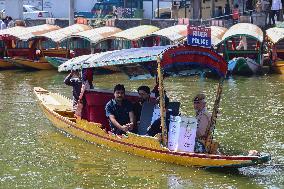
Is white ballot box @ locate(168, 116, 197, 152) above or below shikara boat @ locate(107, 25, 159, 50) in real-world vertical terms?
below

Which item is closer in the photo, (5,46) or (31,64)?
(31,64)

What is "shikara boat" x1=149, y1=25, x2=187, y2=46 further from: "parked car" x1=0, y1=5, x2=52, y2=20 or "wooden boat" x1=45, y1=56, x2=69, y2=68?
"parked car" x1=0, y1=5, x2=52, y2=20

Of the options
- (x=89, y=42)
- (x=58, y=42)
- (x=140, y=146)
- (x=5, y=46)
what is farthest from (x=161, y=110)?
(x=5, y=46)

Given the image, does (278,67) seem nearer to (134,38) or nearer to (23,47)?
(134,38)

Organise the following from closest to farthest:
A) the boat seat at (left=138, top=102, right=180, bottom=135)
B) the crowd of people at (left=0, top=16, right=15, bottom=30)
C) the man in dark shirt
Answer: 1. the boat seat at (left=138, top=102, right=180, bottom=135)
2. the man in dark shirt
3. the crowd of people at (left=0, top=16, right=15, bottom=30)

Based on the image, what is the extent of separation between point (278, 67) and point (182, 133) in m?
16.8

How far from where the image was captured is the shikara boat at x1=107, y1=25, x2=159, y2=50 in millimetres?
29359

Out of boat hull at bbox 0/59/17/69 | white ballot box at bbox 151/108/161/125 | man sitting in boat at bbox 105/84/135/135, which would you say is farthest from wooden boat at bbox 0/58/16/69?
white ballot box at bbox 151/108/161/125

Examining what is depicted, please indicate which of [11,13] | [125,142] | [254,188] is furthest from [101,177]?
[11,13]

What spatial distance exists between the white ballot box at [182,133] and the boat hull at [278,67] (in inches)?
641

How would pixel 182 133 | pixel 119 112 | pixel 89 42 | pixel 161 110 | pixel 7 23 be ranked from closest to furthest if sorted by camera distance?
pixel 182 133
pixel 161 110
pixel 119 112
pixel 89 42
pixel 7 23

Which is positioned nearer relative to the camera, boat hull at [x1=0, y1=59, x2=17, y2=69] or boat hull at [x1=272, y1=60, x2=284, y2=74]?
boat hull at [x1=272, y1=60, x2=284, y2=74]

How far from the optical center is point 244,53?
2806cm

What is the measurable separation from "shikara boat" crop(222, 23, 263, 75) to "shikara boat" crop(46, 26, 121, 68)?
5.22 m
